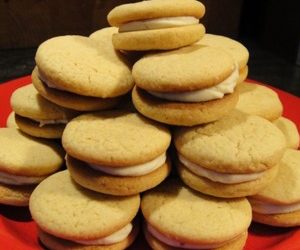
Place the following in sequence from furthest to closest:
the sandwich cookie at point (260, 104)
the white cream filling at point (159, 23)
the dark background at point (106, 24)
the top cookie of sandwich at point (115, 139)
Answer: the dark background at point (106, 24) → the sandwich cookie at point (260, 104) → the white cream filling at point (159, 23) → the top cookie of sandwich at point (115, 139)

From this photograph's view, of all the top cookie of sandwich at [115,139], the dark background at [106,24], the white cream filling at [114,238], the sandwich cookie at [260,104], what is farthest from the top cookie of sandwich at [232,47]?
the dark background at [106,24]

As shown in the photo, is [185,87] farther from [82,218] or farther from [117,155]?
[82,218]

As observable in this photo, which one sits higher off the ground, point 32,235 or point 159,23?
point 159,23

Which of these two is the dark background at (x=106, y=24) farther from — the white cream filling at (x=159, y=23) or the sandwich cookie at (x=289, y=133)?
the white cream filling at (x=159, y=23)

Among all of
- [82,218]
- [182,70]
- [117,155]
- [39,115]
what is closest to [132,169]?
[117,155]

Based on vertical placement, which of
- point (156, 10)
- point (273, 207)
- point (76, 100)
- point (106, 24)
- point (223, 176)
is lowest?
point (106, 24)

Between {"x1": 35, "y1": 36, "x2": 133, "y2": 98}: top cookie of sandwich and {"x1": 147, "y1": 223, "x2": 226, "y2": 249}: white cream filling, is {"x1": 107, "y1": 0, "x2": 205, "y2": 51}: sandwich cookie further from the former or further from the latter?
{"x1": 147, "y1": 223, "x2": 226, "y2": 249}: white cream filling
